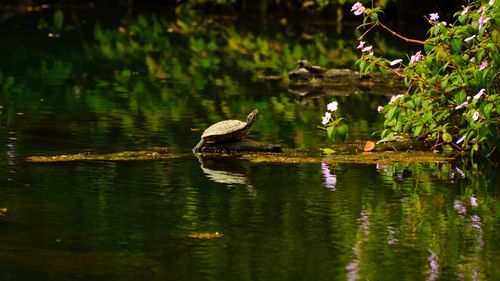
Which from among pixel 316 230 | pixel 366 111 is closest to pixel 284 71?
pixel 366 111

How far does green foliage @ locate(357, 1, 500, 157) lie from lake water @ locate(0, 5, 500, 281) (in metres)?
0.35

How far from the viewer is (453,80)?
36.6ft

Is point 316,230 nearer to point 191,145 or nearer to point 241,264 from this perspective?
point 241,264

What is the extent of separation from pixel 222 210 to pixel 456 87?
297 cm

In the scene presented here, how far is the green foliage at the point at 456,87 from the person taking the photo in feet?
35.2

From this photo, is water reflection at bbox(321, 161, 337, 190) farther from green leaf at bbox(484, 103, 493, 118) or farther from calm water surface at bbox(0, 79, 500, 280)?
green leaf at bbox(484, 103, 493, 118)

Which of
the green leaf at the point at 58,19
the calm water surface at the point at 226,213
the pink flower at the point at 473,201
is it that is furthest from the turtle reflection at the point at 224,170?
the green leaf at the point at 58,19

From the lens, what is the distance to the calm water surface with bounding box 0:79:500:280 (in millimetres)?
7320

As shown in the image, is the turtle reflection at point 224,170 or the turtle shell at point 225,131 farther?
the turtle shell at point 225,131

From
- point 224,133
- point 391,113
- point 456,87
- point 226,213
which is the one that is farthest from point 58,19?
point 226,213

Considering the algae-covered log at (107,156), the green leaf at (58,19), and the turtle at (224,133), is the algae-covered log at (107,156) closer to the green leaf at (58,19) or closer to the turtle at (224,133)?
the turtle at (224,133)

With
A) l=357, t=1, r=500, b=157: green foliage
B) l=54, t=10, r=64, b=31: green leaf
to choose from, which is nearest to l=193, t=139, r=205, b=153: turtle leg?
l=357, t=1, r=500, b=157: green foliage

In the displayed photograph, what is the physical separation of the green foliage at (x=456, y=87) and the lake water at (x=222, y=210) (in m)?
0.35

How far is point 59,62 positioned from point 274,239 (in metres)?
13.6
